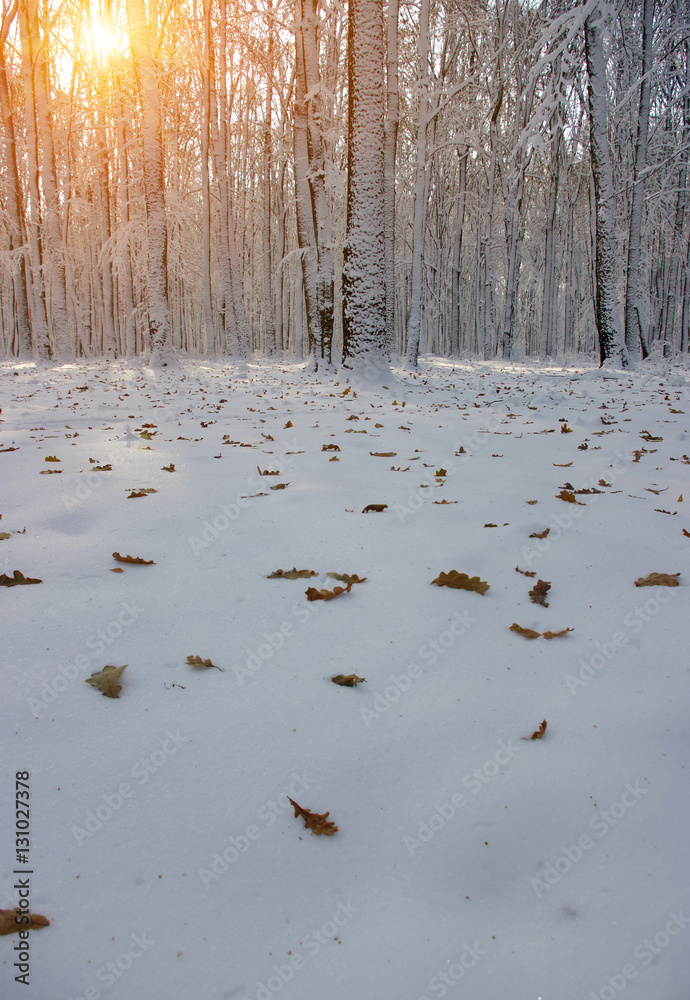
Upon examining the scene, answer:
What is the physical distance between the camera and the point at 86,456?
3.82 metres

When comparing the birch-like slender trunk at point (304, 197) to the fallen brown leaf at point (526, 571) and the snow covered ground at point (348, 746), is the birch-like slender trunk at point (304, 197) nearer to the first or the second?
the snow covered ground at point (348, 746)

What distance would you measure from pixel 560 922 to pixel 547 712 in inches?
20.8

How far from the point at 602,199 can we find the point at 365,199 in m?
4.70

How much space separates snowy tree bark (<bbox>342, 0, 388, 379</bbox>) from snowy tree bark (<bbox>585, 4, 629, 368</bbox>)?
4.24 meters

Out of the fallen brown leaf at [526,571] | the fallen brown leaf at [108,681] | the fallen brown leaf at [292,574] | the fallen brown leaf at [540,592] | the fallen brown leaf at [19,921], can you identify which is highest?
the fallen brown leaf at [292,574]

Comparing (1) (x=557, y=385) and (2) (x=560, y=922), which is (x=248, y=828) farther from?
(1) (x=557, y=385)

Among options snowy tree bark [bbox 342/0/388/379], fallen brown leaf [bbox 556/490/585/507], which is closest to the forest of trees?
snowy tree bark [bbox 342/0/388/379]

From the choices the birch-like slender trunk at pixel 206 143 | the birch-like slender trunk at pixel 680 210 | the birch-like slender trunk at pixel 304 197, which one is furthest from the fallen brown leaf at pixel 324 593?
the birch-like slender trunk at pixel 206 143

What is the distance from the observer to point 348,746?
54.5 inches

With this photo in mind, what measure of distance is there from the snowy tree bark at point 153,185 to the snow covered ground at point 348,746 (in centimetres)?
923

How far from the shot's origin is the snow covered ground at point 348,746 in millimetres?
989

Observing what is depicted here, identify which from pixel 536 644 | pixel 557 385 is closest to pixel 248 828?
pixel 536 644

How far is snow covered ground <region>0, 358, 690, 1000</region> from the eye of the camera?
99 cm

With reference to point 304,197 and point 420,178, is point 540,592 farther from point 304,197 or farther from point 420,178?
point 304,197
